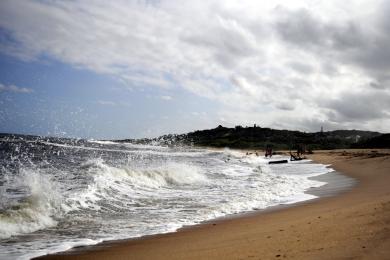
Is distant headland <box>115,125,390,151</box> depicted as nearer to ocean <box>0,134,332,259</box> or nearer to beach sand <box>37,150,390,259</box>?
ocean <box>0,134,332,259</box>

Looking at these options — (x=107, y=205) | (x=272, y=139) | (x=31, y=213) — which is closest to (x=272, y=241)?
(x=31, y=213)

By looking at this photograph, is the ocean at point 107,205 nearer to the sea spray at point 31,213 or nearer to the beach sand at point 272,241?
the sea spray at point 31,213

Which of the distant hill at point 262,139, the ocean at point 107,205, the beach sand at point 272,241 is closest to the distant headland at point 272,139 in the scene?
the distant hill at point 262,139

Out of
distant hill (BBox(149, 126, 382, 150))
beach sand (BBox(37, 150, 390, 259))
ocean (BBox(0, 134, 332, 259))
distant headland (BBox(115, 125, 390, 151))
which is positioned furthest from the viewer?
distant hill (BBox(149, 126, 382, 150))

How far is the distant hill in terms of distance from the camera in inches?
4339

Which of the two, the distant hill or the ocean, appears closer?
the ocean

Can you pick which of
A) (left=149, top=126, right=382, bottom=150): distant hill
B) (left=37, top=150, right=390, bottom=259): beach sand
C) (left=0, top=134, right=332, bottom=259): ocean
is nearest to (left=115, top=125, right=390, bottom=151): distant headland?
(left=149, top=126, right=382, bottom=150): distant hill

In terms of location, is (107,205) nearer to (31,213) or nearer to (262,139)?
(31,213)

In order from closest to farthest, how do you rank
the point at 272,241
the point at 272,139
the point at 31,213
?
the point at 272,241, the point at 31,213, the point at 272,139

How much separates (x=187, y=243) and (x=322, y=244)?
9.15 feet

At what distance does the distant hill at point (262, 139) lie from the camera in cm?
11022

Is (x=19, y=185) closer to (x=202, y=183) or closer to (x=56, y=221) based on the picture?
(x=56, y=221)

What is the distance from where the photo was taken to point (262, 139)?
133125mm

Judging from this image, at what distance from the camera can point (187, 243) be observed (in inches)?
304
